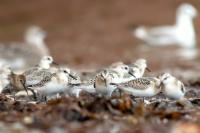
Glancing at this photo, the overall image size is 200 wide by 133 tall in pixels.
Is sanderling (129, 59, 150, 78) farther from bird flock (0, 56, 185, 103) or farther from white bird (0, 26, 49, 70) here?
white bird (0, 26, 49, 70)

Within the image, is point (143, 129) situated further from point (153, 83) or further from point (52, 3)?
point (52, 3)

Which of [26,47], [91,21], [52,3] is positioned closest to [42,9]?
[52,3]

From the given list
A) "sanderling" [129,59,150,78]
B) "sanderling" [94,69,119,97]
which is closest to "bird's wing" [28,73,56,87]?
"sanderling" [94,69,119,97]

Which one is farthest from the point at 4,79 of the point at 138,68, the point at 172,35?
the point at 172,35

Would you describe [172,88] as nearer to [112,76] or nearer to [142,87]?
[142,87]

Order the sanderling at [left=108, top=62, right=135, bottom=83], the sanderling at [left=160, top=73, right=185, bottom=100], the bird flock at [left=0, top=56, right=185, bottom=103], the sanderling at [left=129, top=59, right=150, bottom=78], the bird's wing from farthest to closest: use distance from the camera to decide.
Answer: the sanderling at [left=129, top=59, right=150, bottom=78], the sanderling at [left=108, top=62, right=135, bottom=83], the bird's wing, the bird flock at [left=0, top=56, right=185, bottom=103], the sanderling at [left=160, top=73, right=185, bottom=100]

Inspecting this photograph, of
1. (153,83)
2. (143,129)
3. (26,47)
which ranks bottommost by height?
(143,129)

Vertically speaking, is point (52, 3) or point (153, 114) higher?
point (52, 3)
